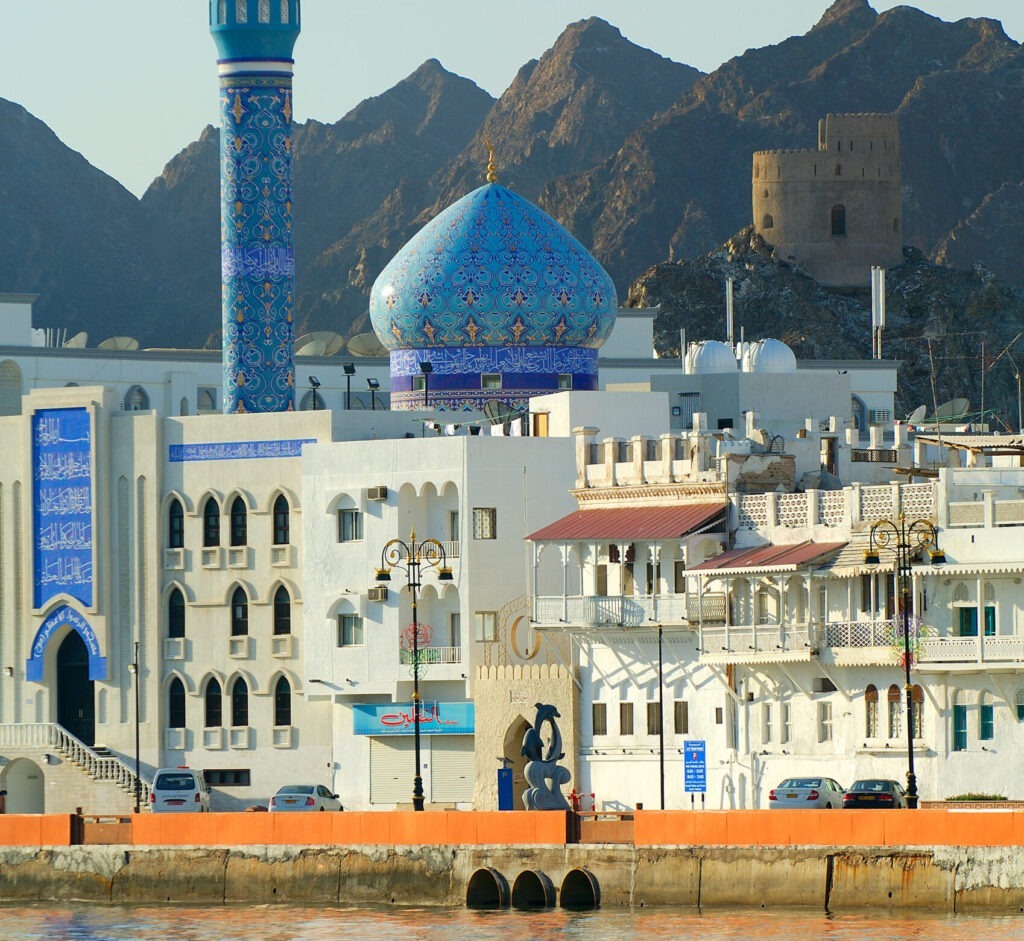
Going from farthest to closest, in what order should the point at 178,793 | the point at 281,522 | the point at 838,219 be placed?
the point at 838,219 → the point at 281,522 → the point at 178,793

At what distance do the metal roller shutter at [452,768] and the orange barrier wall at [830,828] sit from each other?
15.7 m

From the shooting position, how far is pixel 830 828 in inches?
1908

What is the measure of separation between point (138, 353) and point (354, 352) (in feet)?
22.0

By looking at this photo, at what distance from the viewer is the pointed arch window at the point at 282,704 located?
69.6 metres

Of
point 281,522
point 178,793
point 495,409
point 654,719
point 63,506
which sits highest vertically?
point 495,409

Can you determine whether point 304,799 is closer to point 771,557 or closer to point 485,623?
point 485,623

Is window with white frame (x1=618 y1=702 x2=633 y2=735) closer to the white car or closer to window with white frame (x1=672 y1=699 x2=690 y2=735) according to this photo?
window with white frame (x1=672 y1=699 x2=690 y2=735)

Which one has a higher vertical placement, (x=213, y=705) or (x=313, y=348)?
(x=313, y=348)

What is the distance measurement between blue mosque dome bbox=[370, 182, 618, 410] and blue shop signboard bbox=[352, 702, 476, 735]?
9.73 metres

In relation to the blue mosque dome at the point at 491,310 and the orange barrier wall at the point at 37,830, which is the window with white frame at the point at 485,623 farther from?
the orange barrier wall at the point at 37,830

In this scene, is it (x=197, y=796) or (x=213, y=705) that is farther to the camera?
(x=213, y=705)

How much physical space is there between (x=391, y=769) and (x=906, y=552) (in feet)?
53.8

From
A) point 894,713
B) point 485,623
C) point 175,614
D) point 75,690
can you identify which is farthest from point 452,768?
point 894,713

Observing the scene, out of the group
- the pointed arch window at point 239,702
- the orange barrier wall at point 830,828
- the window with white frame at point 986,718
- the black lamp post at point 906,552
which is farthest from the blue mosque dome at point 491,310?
the orange barrier wall at point 830,828
